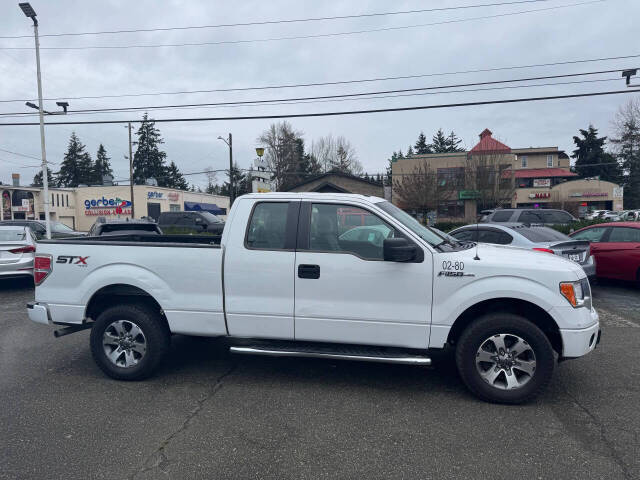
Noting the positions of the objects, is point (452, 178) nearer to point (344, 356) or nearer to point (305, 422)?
point (344, 356)

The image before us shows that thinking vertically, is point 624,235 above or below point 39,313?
above

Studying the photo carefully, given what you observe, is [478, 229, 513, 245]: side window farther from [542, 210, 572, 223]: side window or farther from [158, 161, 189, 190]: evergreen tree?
[158, 161, 189, 190]: evergreen tree

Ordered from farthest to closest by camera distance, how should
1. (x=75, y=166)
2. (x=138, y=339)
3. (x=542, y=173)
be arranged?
1. (x=75, y=166)
2. (x=542, y=173)
3. (x=138, y=339)

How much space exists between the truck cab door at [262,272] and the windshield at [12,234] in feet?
26.4

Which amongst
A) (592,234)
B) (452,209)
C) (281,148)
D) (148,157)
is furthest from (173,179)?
(592,234)

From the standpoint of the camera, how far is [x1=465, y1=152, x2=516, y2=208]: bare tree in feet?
115

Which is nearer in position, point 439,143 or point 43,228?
point 43,228

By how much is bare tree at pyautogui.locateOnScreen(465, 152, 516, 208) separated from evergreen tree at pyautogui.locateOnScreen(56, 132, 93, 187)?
73.3 meters

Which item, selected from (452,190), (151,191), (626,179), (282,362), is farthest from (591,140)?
(282,362)

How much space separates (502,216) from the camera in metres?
16.6

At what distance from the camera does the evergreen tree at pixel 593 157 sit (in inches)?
2527

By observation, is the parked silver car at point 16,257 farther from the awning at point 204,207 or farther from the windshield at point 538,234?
the awning at point 204,207

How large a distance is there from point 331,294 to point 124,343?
2.32m

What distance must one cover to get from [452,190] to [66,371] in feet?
121
